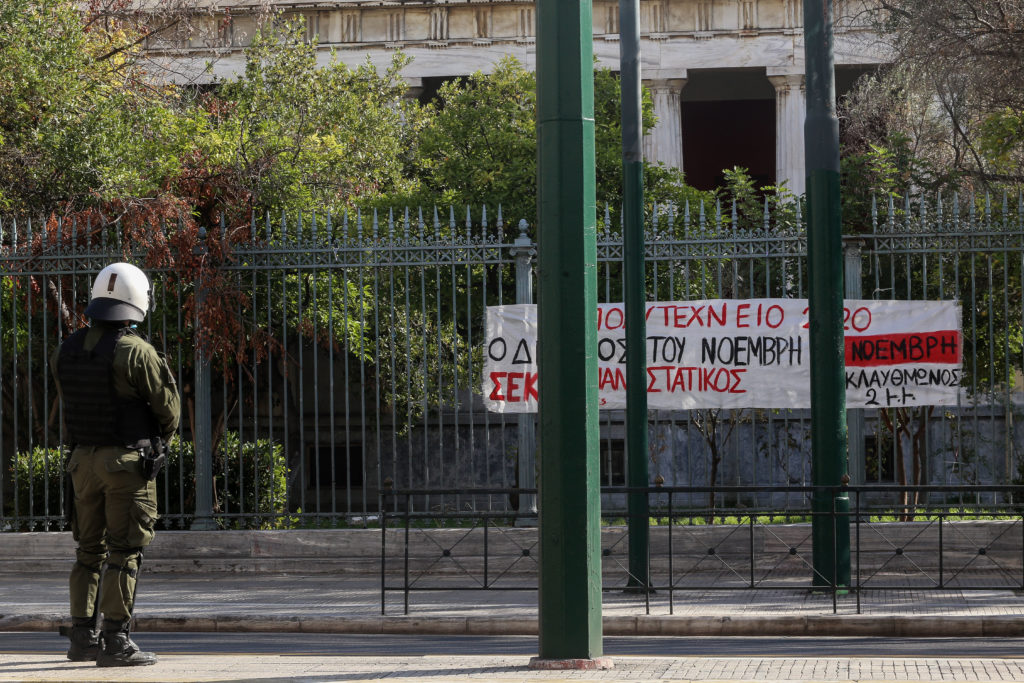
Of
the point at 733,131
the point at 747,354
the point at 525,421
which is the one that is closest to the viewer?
the point at 747,354

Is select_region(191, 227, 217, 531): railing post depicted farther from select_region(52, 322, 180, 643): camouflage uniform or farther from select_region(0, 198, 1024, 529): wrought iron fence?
select_region(52, 322, 180, 643): camouflage uniform

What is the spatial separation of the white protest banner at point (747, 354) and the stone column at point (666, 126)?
73.8ft

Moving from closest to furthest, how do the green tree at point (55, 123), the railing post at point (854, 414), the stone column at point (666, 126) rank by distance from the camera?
the railing post at point (854, 414)
the green tree at point (55, 123)
the stone column at point (666, 126)

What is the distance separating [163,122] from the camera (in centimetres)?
1800

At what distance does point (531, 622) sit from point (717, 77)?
3420 centimetres

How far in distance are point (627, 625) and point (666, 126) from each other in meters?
28.7

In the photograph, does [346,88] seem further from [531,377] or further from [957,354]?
[957,354]

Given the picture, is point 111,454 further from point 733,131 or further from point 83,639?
point 733,131

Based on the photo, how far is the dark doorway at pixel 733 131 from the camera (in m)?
47.5

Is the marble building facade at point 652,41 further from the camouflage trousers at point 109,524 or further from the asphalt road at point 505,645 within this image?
the camouflage trousers at point 109,524

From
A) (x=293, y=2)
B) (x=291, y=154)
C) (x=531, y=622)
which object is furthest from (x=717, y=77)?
(x=531, y=622)

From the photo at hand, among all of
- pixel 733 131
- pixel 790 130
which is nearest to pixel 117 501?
pixel 790 130

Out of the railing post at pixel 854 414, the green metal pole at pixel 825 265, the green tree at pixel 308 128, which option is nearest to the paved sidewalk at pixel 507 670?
the green metal pole at pixel 825 265

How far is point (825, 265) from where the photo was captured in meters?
10.6
